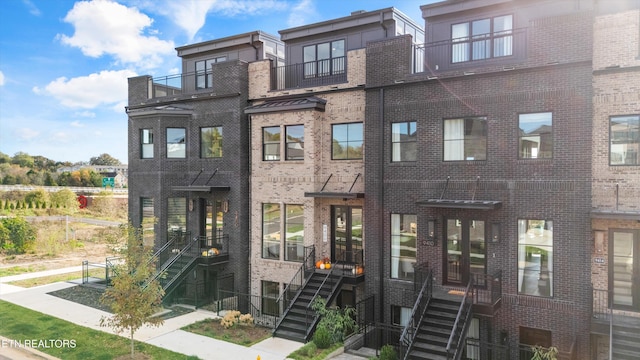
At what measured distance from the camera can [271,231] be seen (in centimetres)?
1883

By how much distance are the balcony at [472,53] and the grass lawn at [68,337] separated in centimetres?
1269

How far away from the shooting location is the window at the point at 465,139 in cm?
1409

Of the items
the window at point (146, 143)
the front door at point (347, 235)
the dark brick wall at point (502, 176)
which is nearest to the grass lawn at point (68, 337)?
the front door at point (347, 235)

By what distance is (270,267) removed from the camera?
18.6m

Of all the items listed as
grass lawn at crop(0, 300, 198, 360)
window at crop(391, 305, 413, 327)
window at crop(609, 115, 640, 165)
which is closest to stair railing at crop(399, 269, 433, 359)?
window at crop(391, 305, 413, 327)

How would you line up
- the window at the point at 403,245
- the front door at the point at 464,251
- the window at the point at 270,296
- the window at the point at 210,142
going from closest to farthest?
the front door at the point at 464,251, the window at the point at 403,245, the window at the point at 270,296, the window at the point at 210,142

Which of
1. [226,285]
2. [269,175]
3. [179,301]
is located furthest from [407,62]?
[179,301]

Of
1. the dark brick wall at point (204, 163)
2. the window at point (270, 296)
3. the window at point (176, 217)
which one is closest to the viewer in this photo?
the window at point (270, 296)

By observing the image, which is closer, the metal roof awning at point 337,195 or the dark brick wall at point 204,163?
the metal roof awning at point 337,195

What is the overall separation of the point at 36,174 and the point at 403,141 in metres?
84.7

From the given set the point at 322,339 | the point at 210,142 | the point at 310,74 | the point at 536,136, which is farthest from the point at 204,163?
the point at 536,136

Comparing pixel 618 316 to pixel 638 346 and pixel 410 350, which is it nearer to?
pixel 638 346

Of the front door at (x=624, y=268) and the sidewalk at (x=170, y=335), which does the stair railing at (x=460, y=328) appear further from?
the sidewalk at (x=170, y=335)

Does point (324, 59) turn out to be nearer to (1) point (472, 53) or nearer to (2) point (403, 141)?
(2) point (403, 141)
